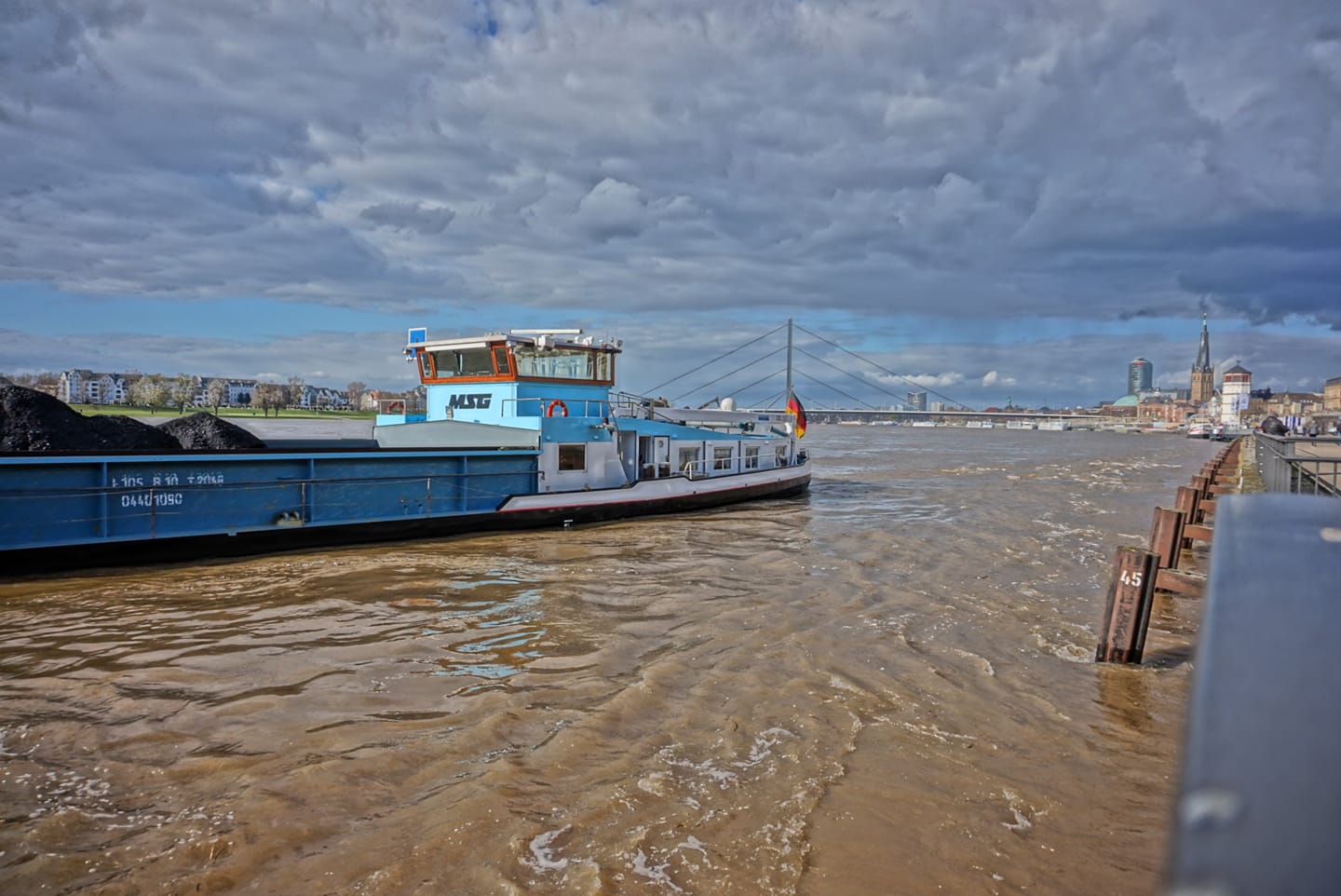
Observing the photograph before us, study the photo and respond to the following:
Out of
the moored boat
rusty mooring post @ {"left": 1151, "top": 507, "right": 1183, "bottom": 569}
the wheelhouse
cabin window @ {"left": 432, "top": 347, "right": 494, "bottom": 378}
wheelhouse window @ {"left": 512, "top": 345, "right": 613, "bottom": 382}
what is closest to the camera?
rusty mooring post @ {"left": 1151, "top": 507, "right": 1183, "bottom": 569}

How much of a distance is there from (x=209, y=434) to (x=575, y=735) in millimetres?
14590

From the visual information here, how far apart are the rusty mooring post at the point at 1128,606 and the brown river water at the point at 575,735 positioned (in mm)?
233

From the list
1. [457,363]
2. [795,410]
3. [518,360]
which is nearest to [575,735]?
[518,360]

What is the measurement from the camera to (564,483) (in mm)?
18125

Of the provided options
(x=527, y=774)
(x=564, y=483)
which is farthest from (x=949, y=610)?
(x=564, y=483)

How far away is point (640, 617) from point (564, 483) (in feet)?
27.9

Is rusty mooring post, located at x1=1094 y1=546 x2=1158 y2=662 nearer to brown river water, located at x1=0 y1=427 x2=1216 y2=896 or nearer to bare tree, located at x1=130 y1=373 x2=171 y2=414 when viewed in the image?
brown river water, located at x1=0 y1=427 x2=1216 y2=896

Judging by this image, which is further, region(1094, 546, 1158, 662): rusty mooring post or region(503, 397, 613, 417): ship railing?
region(503, 397, 613, 417): ship railing

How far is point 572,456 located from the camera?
60.2 feet

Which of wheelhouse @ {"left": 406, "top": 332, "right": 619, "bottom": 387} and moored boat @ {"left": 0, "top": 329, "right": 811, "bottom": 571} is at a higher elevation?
wheelhouse @ {"left": 406, "top": 332, "right": 619, "bottom": 387}

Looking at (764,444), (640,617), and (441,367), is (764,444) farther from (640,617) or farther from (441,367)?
(640,617)

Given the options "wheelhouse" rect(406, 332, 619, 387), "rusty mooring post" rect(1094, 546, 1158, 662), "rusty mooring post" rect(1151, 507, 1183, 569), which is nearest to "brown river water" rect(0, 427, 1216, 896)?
"rusty mooring post" rect(1094, 546, 1158, 662)

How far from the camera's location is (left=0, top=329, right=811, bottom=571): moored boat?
11.9 metres

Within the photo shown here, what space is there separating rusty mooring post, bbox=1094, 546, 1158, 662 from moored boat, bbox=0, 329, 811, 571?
1156 centimetres
